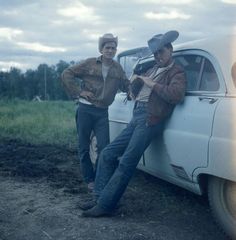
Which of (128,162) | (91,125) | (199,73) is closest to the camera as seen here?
(199,73)

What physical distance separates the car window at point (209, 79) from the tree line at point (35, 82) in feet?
136

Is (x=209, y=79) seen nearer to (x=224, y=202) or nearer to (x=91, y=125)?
(x=224, y=202)

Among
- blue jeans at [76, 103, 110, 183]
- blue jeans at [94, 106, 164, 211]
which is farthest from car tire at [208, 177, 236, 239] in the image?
blue jeans at [76, 103, 110, 183]

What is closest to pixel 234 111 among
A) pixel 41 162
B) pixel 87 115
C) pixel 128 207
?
pixel 128 207

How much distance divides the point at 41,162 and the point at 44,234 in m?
3.46

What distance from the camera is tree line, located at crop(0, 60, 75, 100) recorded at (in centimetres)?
4738

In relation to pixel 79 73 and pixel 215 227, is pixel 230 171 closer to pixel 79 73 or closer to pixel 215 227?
pixel 215 227

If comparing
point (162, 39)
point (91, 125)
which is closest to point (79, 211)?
point (91, 125)

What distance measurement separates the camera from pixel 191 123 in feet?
13.4

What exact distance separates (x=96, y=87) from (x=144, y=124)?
110 cm

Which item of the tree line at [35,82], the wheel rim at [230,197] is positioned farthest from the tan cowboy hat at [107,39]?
the tree line at [35,82]

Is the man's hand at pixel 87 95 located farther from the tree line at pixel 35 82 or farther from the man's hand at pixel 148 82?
the tree line at pixel 35 82

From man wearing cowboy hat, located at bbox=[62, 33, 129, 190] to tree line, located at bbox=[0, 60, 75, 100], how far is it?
131 feet

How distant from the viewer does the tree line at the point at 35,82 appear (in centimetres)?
4738
